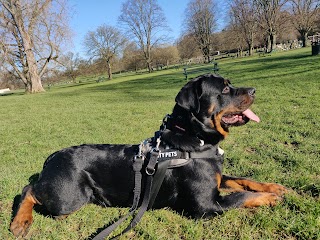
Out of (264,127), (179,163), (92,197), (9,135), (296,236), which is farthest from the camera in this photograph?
(9,135)

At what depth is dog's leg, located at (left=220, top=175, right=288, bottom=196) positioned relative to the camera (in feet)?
10.2

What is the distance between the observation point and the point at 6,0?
30766 millimetres

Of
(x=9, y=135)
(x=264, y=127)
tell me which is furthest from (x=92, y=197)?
(x=9, y=135)

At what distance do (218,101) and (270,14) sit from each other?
5174cm

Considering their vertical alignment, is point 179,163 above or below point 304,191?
above

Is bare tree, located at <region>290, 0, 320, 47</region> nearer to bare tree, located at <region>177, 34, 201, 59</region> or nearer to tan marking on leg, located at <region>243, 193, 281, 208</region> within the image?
bare tree, located at <region>177, 34, 201, 59</region>

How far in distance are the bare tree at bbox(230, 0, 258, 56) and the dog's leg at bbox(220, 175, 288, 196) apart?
54.0 metres

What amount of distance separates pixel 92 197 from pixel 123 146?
0.79m

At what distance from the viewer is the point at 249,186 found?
3.28 m

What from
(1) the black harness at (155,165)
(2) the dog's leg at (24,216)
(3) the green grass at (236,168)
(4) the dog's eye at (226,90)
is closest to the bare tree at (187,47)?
(3) the green grass at (236,168)

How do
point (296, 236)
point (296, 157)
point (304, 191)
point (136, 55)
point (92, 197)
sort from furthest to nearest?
1. point (136, 55)
2. point (296, 157)
3. point (92, 197)
4. point (304, 191)
5. point (296, 236)

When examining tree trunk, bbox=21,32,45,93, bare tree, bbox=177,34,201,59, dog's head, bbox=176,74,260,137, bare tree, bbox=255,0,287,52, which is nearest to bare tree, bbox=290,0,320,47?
bare tree, bbox=255,0,287,52

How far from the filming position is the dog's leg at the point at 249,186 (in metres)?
3.12

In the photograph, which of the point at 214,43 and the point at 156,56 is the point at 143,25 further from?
the point at 214,43
